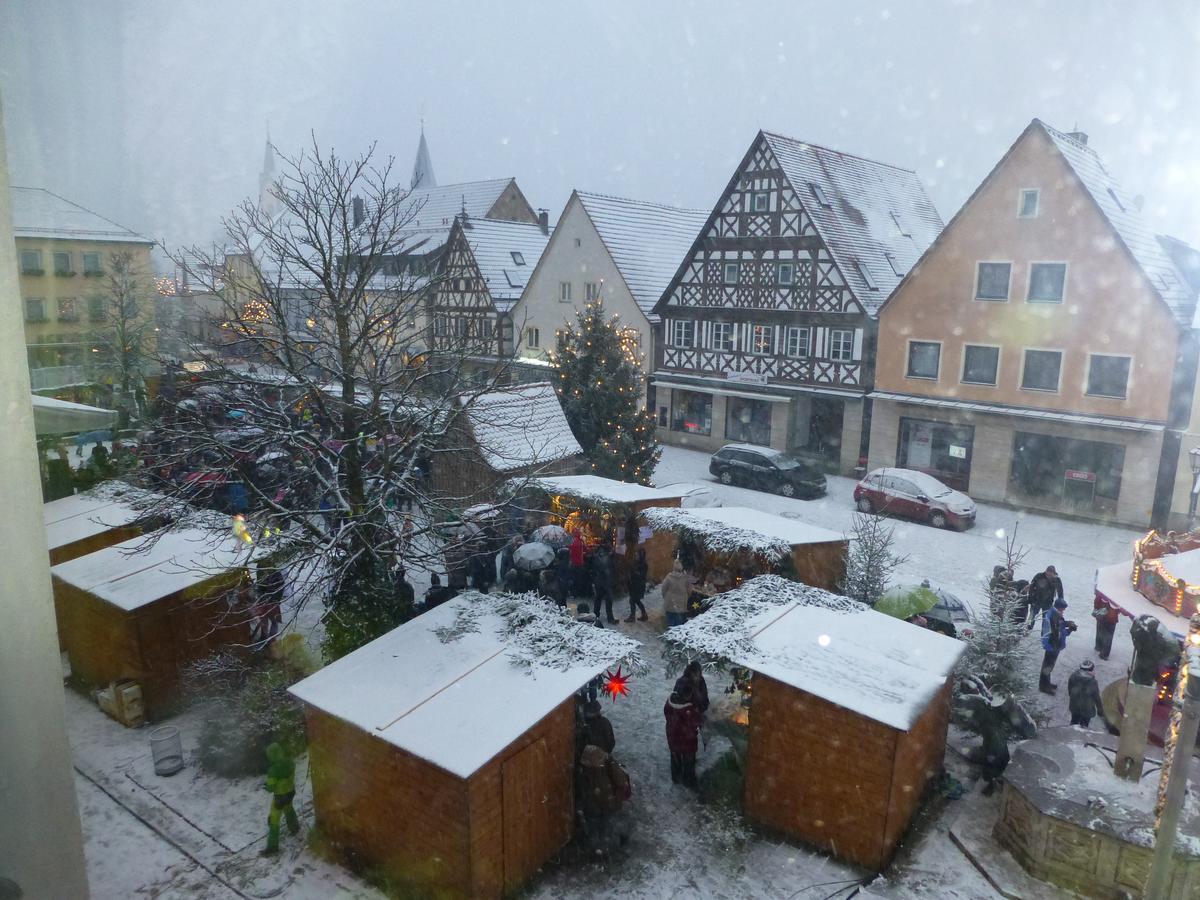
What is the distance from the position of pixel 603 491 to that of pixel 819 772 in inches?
311

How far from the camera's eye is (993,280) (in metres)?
22.2

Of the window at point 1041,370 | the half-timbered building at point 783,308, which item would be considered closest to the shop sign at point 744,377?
the half-timbered building at point 783,308

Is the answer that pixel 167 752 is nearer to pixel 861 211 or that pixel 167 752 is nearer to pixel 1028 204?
pixel 1028 204

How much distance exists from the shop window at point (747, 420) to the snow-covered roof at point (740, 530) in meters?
13.7

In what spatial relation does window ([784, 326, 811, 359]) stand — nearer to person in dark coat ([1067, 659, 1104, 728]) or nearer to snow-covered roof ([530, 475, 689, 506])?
snow-covered roof ([530, 475, 689, 506])

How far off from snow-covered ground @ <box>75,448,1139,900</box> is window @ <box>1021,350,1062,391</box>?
41.8ft

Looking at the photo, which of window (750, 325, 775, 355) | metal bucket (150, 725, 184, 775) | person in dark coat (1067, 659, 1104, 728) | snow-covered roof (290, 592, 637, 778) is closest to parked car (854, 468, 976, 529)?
window (750, 325, 775, 355)

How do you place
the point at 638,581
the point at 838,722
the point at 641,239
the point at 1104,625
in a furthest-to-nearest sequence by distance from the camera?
the point at 641,239, the point at 638,581, the point at 1104,625, the point at 838,722

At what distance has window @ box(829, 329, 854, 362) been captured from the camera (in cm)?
2523

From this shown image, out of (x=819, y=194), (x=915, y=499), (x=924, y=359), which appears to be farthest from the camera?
(x=819, y=194)

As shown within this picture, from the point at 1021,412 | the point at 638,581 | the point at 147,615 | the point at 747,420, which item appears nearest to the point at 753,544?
the point at 638,581

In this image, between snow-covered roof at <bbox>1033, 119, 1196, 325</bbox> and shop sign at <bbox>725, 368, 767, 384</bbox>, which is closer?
snow-covered roof at <bbox>1033, 119, 1196, 325</bbox>

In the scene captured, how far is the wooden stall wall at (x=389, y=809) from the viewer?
22.6 ft

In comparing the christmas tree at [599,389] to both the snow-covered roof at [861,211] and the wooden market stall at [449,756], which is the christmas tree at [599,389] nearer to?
the snow-covered roof at [861,211]
